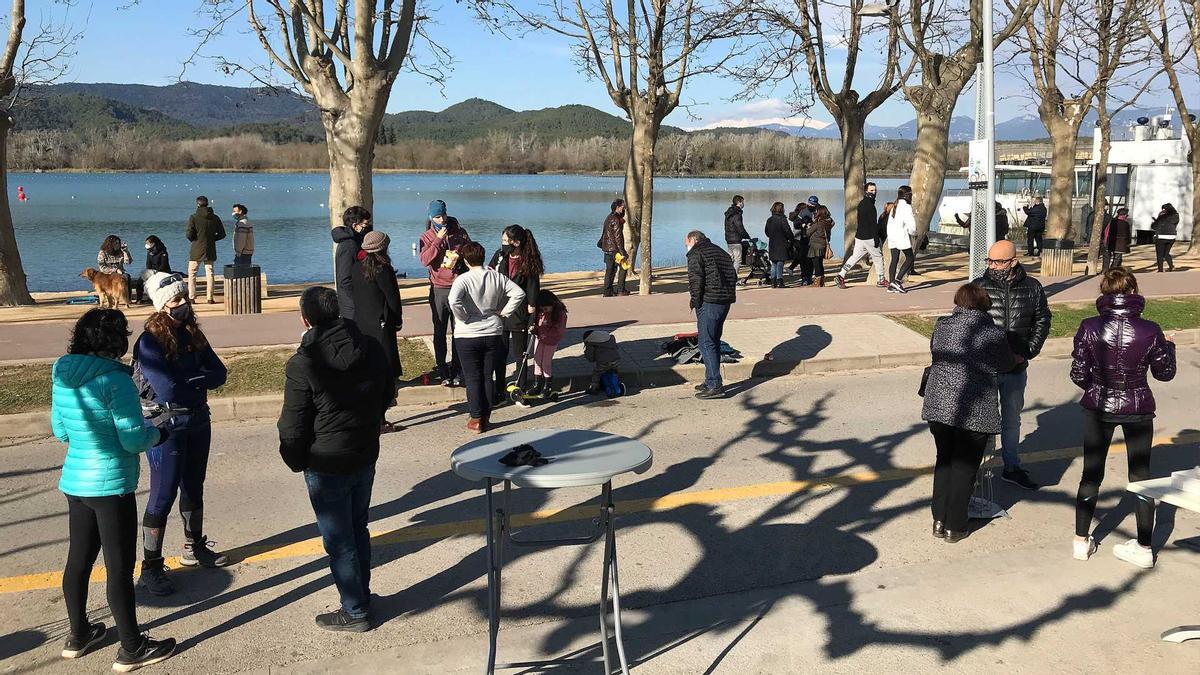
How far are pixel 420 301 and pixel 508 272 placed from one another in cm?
740

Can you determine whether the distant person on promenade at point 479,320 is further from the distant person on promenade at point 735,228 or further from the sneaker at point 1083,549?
the distant person on promenade at point 735,228

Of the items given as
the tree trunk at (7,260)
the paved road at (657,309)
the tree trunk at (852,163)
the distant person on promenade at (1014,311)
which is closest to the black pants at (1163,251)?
the paved road at (657,309)

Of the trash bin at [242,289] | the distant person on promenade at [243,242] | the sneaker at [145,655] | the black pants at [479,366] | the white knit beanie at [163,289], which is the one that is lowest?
the sneaker at [145,655]

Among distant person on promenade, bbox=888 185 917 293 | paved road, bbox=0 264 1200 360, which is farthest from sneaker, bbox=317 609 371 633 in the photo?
distant person on promenade, bbox=888 185 917 293

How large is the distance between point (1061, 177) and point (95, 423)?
2851 cm

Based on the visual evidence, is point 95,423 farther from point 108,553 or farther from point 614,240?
point 614,240

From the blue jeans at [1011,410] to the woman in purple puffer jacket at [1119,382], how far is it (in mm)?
998

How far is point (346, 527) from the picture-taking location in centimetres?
532

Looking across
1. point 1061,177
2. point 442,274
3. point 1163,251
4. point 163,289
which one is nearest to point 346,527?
point 163,289

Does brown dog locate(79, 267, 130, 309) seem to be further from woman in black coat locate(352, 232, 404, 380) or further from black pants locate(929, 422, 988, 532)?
black pants locate(929, 422, 988, 532)

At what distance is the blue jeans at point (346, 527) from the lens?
523 centimetres

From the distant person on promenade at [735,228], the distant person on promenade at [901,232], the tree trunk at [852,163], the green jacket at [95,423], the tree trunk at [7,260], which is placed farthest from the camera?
the tree trunk at [852,163]

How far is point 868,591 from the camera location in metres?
5.96

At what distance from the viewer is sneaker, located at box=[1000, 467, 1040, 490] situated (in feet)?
25.6
